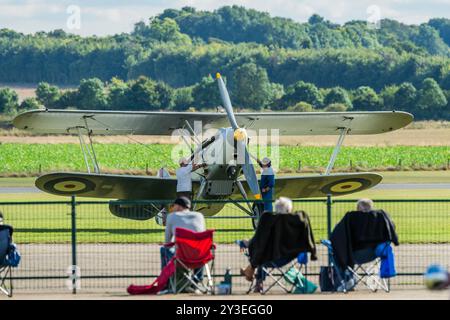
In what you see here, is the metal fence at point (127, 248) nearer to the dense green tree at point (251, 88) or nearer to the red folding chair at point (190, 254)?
the red folding chair at point (190, 254)

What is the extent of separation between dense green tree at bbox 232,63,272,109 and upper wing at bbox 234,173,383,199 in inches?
3804

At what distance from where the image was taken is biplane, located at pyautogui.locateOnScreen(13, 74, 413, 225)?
921 inches

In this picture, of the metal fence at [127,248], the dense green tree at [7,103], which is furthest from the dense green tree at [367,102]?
the metal fence at [127,248]

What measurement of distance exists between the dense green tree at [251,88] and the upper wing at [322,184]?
96629 millimetres

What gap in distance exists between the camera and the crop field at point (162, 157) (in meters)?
50.3

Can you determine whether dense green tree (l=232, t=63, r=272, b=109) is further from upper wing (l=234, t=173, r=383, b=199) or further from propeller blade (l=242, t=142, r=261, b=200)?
propeller blade (l=242, t=142, r=261, b=200)

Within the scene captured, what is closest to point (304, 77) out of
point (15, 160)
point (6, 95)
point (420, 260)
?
point (6, 95)

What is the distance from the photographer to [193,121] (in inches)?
1011

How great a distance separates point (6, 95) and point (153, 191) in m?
94.3

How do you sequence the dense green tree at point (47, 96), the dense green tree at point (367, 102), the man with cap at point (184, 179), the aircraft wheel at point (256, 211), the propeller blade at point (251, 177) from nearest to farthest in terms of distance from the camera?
the aircraft wheel at point (256, 211), the man with cap at point (184, 179), the propeller blade at point (251, 177), the dense green tree at point (367, 102), the dense green tree at point (47, 96)

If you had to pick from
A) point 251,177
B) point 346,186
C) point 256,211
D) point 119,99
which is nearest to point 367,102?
point 119,99

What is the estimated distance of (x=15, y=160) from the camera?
55531 millimetres

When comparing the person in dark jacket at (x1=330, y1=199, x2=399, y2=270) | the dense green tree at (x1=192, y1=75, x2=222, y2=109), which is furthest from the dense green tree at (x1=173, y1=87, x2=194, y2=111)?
the person in dark jacket at (x1=330, y1=199, x2=399, y2=270)
